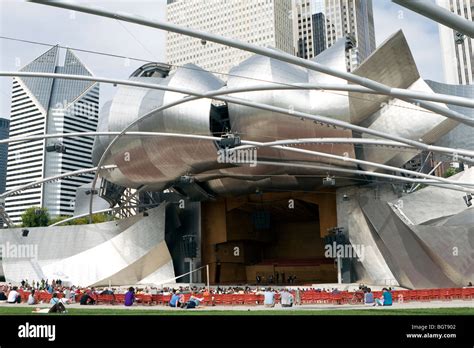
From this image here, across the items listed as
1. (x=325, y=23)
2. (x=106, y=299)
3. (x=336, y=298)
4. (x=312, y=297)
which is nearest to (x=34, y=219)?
(x=106, y=299)

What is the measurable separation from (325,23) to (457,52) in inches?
2590

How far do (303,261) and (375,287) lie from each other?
42.5 feet

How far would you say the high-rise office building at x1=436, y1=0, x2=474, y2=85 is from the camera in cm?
8262

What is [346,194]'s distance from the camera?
34688 mm

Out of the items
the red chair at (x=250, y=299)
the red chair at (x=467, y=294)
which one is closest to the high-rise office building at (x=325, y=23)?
the red chair at (x=467, y=294)

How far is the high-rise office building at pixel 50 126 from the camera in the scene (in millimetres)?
63328

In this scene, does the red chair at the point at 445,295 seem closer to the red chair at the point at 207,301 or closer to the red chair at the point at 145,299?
the red chair at the point at 207,301

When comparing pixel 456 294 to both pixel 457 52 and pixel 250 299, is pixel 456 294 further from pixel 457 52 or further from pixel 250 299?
pixel 457 52

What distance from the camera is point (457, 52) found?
88938 mm

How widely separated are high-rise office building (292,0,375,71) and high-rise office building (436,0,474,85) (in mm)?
54851

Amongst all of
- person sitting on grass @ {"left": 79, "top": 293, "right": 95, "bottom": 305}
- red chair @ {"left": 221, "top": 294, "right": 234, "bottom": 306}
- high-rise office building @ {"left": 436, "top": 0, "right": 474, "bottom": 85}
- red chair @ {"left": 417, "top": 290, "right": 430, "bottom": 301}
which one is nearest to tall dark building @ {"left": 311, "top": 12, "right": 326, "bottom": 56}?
high-rise office building @ {"left": 436, "top": 0, "right": 474, "bottom": 85}

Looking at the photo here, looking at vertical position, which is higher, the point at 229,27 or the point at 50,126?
the point at 229,27
